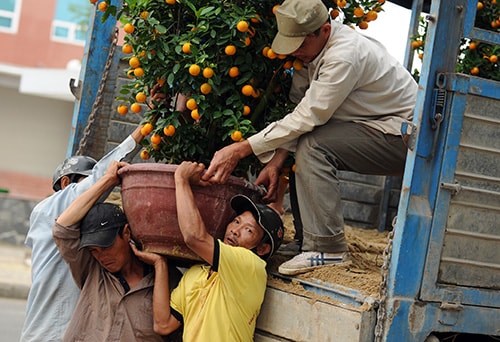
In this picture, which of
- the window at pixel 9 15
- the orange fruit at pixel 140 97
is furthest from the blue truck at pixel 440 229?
the window at pixel 9 15

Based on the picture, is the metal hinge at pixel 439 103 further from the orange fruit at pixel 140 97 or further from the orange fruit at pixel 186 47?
the orange fruit at pixel 140 97

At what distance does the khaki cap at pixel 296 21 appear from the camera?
3.91 m

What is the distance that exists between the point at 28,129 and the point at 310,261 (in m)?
19.3

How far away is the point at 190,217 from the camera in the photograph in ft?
12.4

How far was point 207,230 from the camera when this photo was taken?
3934mm

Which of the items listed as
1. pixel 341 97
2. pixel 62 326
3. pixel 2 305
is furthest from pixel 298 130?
pixel 2 305

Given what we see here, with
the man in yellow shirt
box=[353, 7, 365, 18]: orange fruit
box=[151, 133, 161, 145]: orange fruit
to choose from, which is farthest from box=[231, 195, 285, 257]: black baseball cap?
box=[353, 7, 365, 18]: orange fruit

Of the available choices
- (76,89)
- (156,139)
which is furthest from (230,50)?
(76,89)

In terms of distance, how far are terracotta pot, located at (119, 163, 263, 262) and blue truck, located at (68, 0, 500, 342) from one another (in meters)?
0.53

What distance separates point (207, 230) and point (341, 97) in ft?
2.76

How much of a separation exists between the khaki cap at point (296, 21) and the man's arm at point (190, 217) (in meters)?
0.71

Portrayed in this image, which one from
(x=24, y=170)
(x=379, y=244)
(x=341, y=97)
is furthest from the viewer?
(x=24, y=170)

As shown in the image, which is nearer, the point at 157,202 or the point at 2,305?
the point at 157,202

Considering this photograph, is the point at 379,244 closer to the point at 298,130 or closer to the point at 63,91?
the point at 298,130
